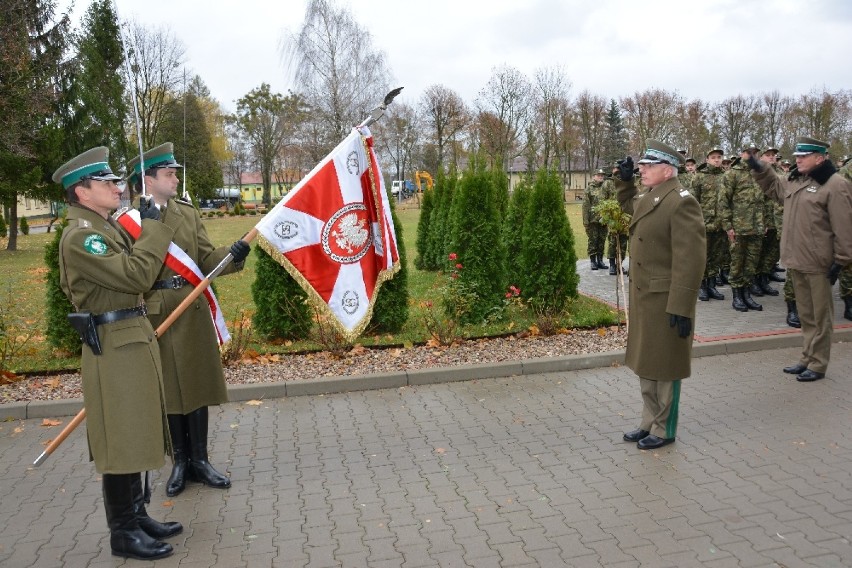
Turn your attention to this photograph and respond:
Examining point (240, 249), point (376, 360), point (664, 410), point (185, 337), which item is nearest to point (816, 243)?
point (664, 410)

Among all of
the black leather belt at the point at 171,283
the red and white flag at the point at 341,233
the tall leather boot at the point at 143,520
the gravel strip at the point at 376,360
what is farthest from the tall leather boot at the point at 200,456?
the gravel strip at the point at 376,360

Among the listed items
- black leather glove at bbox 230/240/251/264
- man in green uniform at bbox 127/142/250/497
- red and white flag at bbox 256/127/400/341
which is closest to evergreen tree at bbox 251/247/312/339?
red and white flag at bbox 256/127/400/341

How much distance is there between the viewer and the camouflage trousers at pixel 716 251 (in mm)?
11516

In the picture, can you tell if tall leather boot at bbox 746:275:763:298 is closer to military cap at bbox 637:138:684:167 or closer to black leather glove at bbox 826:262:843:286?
black leather glove at bbox 826:262:843:286

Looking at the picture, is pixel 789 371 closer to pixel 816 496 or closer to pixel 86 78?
pixel 816 496

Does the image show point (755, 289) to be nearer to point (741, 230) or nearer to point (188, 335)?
point (741, 230)

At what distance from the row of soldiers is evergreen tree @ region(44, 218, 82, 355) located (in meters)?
7.48

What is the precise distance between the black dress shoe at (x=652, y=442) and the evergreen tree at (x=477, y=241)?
13.5 feet

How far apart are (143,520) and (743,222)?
9471 millimetres

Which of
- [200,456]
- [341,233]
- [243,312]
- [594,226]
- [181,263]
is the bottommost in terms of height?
[200,456]

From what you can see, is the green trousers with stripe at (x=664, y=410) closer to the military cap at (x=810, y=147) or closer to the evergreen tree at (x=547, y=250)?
the military cap at (x=810, y=147)

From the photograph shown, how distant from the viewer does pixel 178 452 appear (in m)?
5.11

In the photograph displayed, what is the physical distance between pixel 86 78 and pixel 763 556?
27387 millimetres

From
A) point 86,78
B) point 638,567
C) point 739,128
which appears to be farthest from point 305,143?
point 638,567
